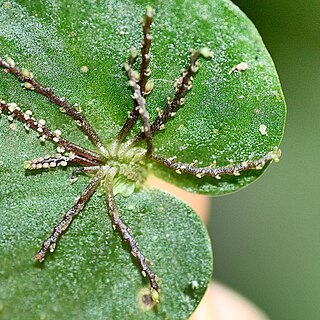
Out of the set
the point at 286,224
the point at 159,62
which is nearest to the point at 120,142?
the point at 159,62

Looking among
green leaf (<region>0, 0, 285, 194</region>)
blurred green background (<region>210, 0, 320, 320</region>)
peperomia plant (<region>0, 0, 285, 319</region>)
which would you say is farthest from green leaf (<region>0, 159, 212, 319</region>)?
blurred green background (<region>210, 0, 320, 320</region>)

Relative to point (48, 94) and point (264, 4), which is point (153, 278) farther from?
point (264, 4)

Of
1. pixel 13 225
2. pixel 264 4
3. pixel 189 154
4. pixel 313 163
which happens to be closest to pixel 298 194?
pixel 313 163

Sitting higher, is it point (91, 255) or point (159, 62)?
point (159, 62)

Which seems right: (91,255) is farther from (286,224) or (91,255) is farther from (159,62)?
(286,224)

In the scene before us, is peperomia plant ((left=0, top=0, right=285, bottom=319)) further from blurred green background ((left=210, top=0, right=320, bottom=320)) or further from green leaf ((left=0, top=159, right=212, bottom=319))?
blurred green background ((left=210, top=0, right=320, bottom=320))

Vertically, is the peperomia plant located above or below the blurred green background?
above

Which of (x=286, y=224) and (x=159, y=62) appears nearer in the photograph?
(x=159, y=62)
